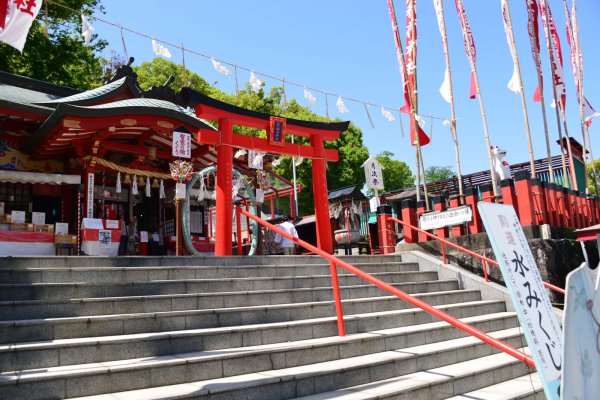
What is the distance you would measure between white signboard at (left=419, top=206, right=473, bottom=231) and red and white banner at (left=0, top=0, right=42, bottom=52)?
8.43m

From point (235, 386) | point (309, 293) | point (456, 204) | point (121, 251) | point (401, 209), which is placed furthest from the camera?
point (121, 251)

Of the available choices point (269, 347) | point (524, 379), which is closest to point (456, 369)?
point (524, 379)

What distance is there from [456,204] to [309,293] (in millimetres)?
5633

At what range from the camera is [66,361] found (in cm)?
419

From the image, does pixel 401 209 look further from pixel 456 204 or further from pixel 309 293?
pixel 309 293

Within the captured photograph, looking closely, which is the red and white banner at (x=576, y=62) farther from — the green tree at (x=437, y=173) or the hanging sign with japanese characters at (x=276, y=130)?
the green tree at (x=437, y=173)

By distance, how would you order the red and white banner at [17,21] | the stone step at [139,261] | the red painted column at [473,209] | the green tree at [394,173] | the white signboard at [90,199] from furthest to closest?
the green tree at [394,173], the white signboard at [90,199], the red painted column at [473,209], the red and white banner at [17,21], the stone step at [139,261]

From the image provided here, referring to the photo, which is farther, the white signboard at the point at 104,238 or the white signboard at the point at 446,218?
the white signboard at the point at 104,238

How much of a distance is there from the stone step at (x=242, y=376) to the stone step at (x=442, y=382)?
0.02m

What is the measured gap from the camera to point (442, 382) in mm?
4723

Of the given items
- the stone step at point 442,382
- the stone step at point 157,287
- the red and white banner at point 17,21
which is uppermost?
the red and white banner at point 17,21

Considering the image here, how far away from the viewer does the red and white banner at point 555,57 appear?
1302cm

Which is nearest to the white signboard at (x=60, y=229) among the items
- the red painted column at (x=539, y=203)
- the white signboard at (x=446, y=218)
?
the white signboard at (x=446, y=218)

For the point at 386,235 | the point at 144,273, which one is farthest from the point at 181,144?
the point at 144,273
